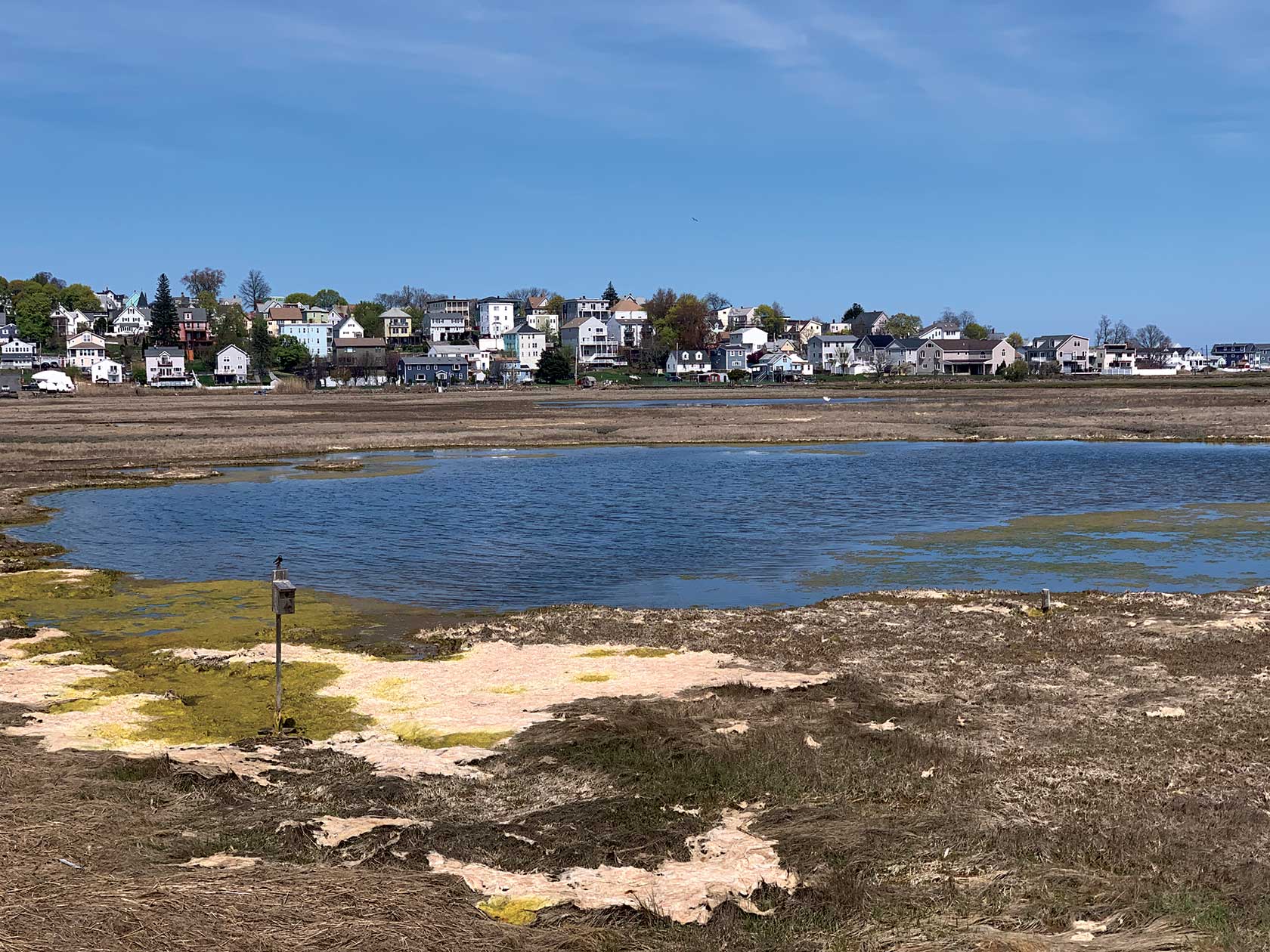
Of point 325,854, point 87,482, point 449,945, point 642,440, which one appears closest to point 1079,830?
point 449,945

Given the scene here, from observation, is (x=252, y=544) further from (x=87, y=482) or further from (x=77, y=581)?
(x=87, y=482)

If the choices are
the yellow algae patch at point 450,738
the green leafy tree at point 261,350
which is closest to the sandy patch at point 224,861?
the yellow algae patch at point 450,738

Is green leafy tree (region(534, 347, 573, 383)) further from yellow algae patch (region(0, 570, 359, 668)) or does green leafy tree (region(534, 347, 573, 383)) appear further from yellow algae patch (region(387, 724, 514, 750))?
yellow algae patch (region(387, 724, 514, 750))

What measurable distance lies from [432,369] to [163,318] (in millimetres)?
47329

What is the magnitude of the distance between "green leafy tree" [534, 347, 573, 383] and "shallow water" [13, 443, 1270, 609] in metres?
112

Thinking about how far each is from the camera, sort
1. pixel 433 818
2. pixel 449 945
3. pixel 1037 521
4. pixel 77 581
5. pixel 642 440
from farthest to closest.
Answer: pixel 642 440 < pixel 1037 521 < pixel 77 581 < pixel 433 818 < pixel 449 945

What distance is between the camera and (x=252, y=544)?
2930 cm

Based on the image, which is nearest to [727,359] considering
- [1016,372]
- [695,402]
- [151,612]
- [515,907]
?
[1016,372]

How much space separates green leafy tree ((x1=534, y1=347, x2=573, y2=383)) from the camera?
529ft

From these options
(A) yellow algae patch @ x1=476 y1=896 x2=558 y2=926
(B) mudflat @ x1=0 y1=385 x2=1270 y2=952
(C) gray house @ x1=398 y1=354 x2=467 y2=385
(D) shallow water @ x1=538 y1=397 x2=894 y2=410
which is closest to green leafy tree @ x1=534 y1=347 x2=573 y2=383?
(C) gray house @ x1=398 y1=354 x2=467 y2=385

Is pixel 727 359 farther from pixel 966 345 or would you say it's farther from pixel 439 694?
pixel 439 694

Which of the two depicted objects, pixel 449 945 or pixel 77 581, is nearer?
pixel 449 945

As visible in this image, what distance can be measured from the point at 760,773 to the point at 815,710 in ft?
8.40

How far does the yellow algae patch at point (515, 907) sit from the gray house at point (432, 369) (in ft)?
527
